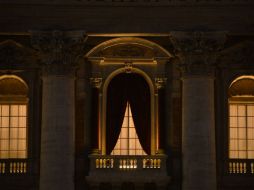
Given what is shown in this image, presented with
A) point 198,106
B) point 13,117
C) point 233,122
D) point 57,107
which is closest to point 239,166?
point 233,122

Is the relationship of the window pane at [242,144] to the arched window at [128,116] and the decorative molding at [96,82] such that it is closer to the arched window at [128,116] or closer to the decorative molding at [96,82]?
the arched window at [128,116]

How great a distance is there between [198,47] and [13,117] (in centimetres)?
839

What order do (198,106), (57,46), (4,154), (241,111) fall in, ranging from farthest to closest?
(241,111), (4,154), (57,46), (198,106)

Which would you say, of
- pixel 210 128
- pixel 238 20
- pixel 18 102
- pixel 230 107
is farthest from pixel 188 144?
pixel 18 102

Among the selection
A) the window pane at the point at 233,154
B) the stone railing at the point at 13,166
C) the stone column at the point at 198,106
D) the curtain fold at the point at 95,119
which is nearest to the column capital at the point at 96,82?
the curtain fold at the point at 95,119

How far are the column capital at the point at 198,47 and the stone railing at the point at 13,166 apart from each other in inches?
302

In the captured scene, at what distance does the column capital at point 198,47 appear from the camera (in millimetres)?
28031

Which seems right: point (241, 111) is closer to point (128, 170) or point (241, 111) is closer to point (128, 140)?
point (128, 140)

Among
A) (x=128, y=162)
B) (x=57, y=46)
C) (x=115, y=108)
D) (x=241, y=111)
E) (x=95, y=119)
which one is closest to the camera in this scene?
(x=57, y=46)

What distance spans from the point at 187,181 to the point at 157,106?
357cm

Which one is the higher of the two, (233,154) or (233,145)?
(233,145)

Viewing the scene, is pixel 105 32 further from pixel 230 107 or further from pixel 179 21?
pixel 230 107

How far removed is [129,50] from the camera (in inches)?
1160

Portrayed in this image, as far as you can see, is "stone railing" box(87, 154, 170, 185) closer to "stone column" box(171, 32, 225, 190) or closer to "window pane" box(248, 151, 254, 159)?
"stone column" box(171, 32, 225, 190)
